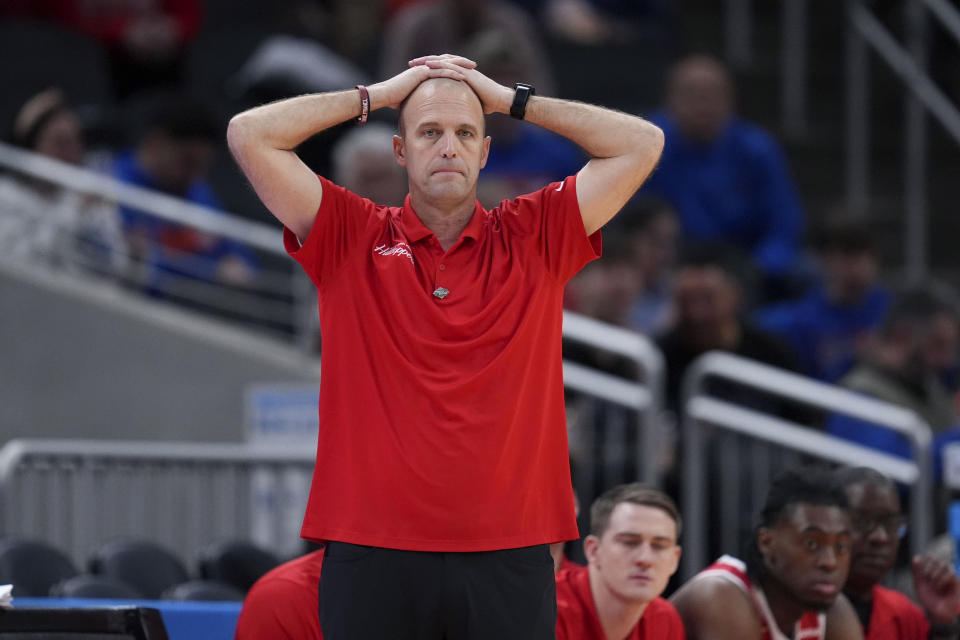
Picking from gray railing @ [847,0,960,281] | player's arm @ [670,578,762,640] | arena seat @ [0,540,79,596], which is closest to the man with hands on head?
player's arm @ [670,578,762,640]

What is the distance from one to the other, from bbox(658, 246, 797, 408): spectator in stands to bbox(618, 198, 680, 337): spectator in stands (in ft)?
2.10

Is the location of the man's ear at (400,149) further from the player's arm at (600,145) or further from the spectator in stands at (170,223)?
the spectator in stands at (170,223)

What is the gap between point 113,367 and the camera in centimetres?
897

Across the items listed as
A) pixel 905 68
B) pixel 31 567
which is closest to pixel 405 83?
pixel 31 567

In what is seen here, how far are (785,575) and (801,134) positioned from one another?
635 centimetres

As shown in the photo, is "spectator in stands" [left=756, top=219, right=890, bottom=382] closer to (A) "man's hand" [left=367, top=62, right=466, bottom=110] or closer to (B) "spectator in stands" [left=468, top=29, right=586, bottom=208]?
(B) "spectator in stands" [left=468, top=29, right=586, bottom=208]

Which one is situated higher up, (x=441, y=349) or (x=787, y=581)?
(x=441, y=349)

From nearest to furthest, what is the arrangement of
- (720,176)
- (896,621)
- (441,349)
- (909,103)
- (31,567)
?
(441,349) < (896,621) < (31,567) < (720,176) < (909,103)

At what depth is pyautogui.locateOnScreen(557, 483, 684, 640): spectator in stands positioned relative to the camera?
5.18m

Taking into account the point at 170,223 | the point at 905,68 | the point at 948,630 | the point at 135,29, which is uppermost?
the point at 135,29

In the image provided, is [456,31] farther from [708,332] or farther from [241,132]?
[241,132]

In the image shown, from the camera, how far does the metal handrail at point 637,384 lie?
24.1 feet

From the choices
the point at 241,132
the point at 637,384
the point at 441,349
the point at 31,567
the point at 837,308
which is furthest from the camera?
the point at 837,308

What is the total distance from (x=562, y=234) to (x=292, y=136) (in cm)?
68
